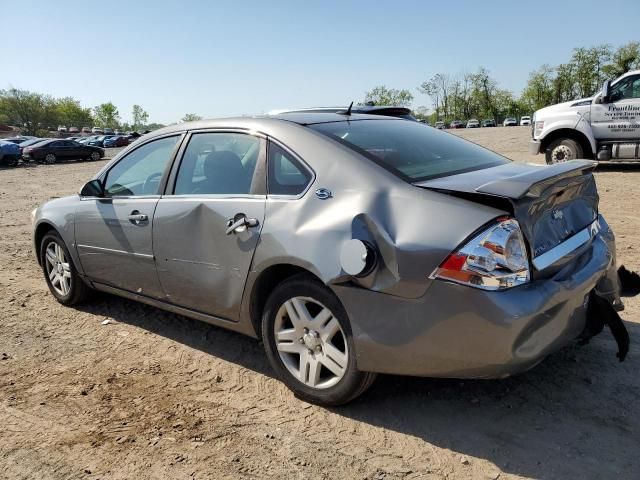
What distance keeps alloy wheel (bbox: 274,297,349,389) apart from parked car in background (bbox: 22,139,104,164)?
33.1 m

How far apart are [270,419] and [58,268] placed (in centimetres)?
300

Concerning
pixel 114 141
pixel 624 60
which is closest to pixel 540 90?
pixel 624 60

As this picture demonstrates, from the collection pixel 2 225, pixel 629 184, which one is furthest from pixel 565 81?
pixel 2 225

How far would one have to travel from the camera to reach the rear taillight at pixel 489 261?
2.43 metres

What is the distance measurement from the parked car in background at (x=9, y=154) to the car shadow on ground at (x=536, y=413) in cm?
3048

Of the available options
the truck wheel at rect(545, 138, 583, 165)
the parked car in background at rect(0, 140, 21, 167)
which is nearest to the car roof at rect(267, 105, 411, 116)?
the truck wheel at rect(545, 138, 583, 165)

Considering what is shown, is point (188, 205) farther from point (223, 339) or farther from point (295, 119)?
point (223, 339)

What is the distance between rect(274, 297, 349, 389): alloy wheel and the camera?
2924 mm

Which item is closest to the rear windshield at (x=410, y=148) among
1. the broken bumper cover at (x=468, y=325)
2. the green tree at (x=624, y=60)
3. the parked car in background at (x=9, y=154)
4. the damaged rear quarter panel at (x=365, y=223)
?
the damaged rear quarter panel at (x=365, y=223)

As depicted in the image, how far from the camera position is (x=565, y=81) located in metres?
79.0

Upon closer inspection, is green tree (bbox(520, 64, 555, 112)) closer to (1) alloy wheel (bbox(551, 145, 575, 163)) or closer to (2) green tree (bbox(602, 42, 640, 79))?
(2) green tree (bbox(602, 42, 640, 79))

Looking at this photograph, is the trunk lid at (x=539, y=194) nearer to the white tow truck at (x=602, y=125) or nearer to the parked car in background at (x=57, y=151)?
the white tow truck at (x=602, y=125)

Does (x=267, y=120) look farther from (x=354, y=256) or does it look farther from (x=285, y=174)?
(x=354, y=256)

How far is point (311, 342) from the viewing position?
3.01 meters
